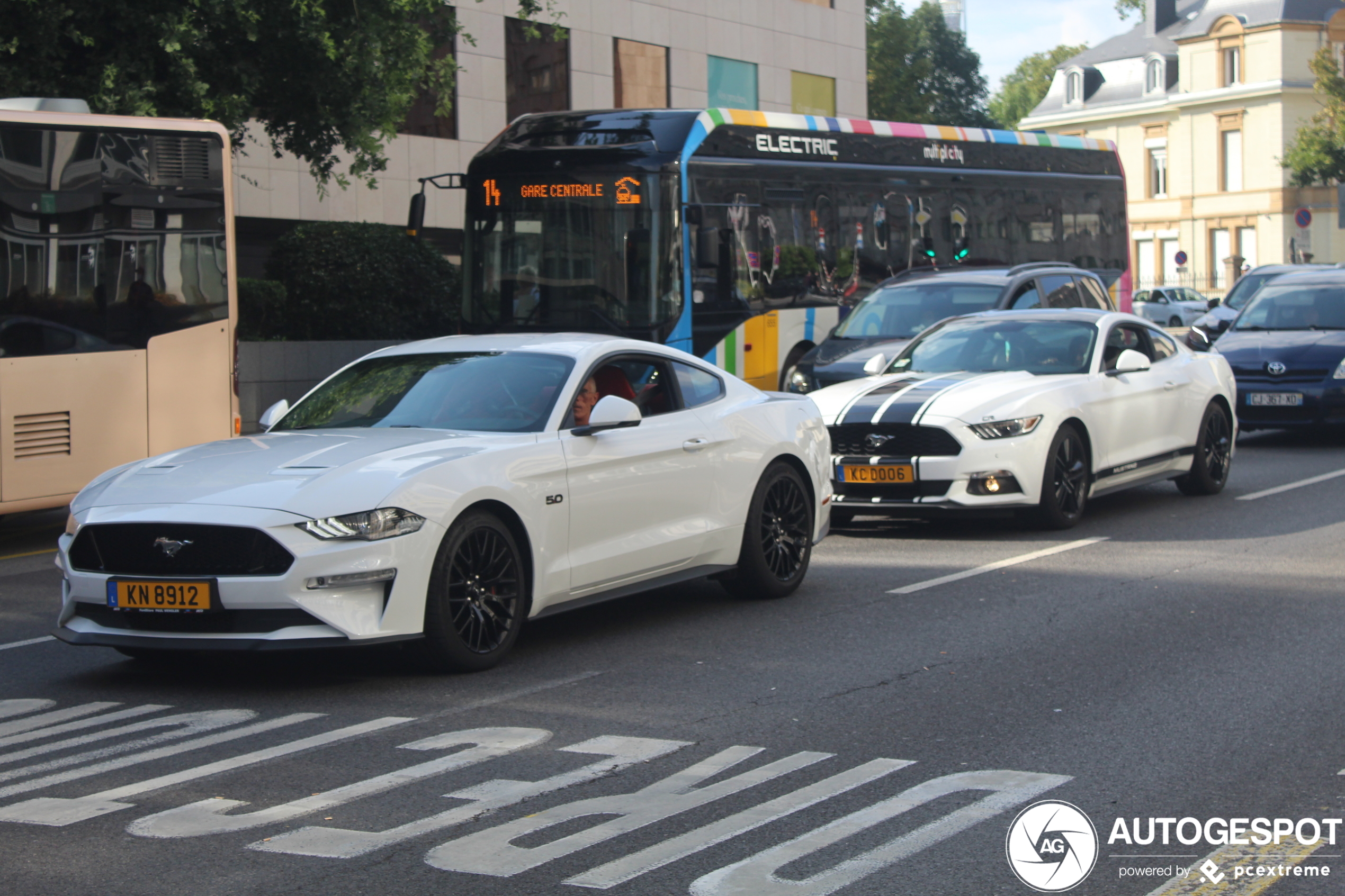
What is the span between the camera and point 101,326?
1266 cm

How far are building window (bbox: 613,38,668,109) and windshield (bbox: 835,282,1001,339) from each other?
61.7 feet

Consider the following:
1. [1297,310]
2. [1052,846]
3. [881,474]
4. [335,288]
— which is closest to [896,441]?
[881,474]

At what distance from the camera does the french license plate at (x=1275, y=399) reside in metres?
17.8

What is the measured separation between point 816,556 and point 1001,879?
6.62 metres

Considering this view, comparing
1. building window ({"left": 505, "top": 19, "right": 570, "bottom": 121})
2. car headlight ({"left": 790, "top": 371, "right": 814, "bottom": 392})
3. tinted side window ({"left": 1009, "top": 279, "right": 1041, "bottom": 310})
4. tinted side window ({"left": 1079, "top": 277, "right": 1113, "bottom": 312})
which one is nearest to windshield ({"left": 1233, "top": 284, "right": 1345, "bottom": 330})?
tinted side window ({"left": 1079, "top": 277, "right": 1113, "bottom": 312})

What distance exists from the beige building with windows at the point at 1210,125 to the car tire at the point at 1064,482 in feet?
209

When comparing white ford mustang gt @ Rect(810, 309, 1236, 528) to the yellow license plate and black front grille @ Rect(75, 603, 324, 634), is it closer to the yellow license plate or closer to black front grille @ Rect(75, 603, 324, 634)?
the yellow license plate

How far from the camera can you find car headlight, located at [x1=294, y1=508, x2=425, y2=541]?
22.0ft

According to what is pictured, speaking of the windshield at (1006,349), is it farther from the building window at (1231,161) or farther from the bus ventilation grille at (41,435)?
the building window at (1231,161)

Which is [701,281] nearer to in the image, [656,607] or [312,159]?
[312,159]

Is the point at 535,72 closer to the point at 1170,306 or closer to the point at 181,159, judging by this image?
the point at 181,159

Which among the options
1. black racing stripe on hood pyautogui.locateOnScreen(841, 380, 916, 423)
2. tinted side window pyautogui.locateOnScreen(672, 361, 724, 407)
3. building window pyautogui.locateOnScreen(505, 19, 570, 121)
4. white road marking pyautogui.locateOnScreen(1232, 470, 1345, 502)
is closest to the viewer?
tinted side window pyautogui.locateOnScreen(672, 361, 724, 407)

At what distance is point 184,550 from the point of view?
6.79 meters

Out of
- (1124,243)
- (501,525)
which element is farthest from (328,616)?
(1124,243)
